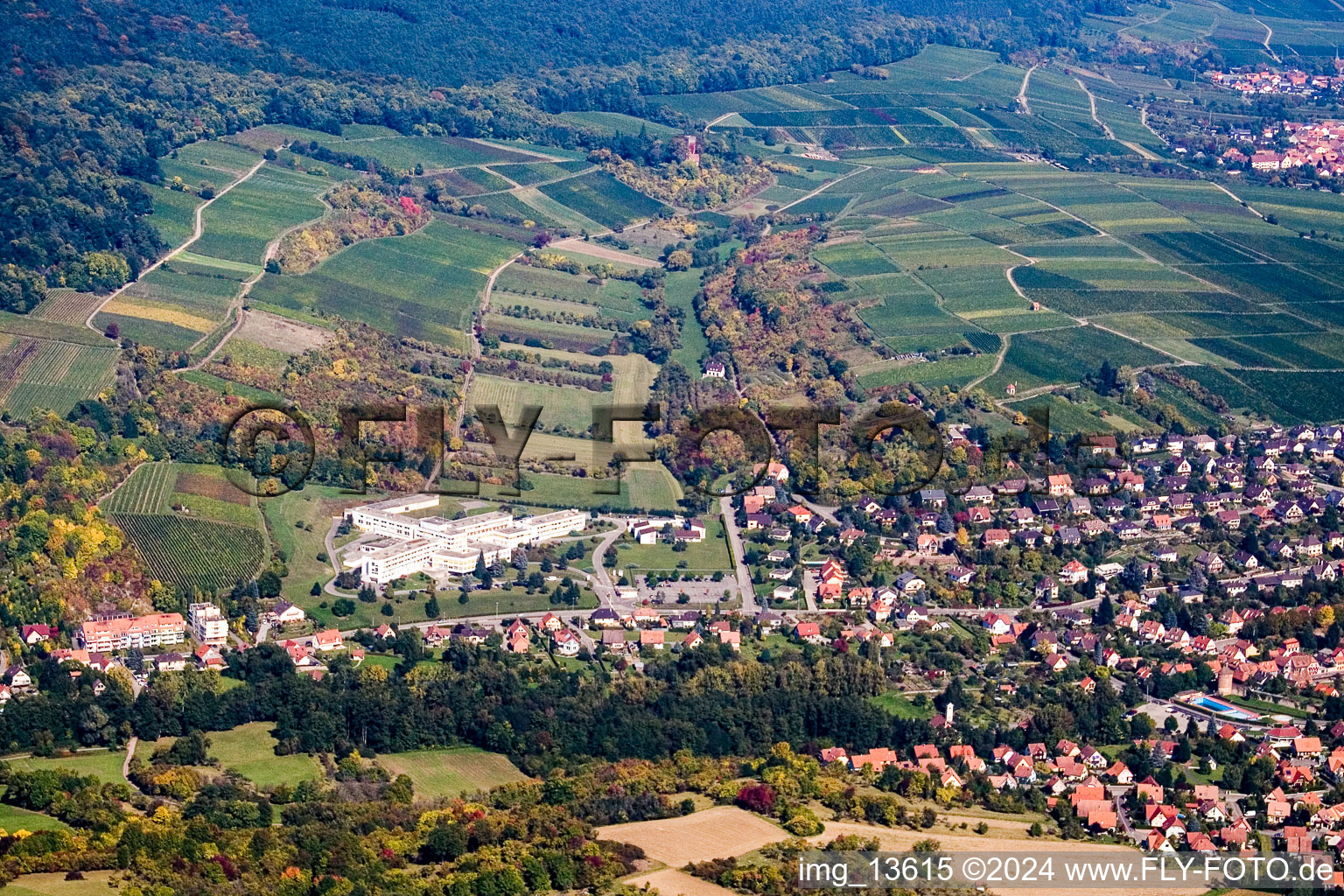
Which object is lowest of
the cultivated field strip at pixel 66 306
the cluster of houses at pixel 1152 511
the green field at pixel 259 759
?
the green field at pixel 259 759

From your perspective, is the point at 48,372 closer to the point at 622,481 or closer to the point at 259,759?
the point at 622,481

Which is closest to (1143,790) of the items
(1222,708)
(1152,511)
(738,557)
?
(1222,708)

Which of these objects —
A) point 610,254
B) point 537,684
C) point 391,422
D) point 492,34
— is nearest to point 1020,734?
point 537,684

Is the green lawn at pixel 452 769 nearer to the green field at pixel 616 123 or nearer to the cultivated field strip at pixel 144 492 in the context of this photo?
the cultivated field strip at pixel 144 492

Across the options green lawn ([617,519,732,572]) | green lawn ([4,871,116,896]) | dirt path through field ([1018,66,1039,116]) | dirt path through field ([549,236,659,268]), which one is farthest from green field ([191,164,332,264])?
dirt path through field ([1018,66,1039,116])

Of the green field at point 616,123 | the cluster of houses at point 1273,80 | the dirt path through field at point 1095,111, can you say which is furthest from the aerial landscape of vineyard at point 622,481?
the cluster of houses at point 1273,80
